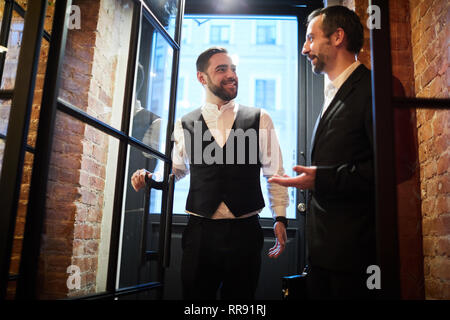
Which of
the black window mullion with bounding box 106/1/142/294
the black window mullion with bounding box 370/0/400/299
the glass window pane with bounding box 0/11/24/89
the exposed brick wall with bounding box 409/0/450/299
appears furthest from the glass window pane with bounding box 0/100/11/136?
the exposed brick wall with bounding box 409/0/450/299

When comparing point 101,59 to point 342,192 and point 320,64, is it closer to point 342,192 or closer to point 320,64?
point 320,64

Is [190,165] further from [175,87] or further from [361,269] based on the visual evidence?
[361,269]

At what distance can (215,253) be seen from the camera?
1.81 meters

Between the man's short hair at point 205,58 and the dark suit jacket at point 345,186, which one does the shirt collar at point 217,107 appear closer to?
the man's short hair at point 205,58

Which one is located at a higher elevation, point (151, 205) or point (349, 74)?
point (349, 74)

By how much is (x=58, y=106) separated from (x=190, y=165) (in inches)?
35.2

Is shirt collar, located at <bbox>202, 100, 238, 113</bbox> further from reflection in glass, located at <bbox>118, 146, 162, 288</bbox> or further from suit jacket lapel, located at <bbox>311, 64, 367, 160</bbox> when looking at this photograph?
suit jacket lapel, located at <bbox>311, 64, 367, 160</bbox>

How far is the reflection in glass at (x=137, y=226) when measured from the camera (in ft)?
5.31

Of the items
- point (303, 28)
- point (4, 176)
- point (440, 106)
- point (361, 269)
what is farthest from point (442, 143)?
point (303, 28)

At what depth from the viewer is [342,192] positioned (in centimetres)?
124

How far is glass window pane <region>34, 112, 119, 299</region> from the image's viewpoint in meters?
1.34

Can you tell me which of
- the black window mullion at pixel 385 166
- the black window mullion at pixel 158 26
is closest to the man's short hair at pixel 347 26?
the black window mullion at pixel 385 166

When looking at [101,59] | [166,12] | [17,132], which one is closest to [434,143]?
[17,132]

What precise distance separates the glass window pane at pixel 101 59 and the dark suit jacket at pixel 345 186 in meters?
0.79
